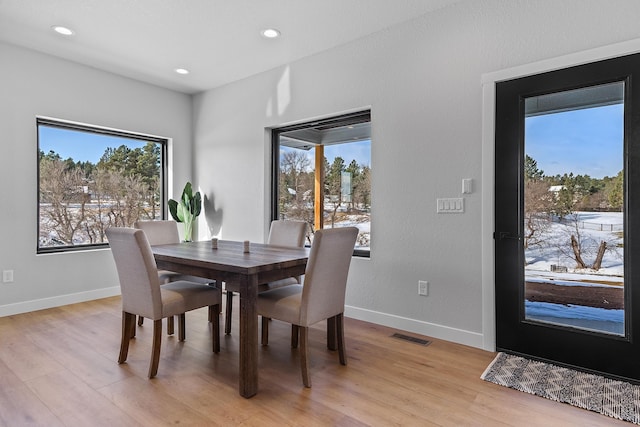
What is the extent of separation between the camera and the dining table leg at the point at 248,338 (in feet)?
6.88

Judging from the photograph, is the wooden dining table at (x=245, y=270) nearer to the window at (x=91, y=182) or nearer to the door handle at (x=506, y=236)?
the door handle at (x=506, y=236)

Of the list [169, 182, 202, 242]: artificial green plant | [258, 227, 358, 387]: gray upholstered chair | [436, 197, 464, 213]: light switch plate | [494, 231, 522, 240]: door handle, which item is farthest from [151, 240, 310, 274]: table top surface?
[169, 182, 202, 242]: artificial green plant

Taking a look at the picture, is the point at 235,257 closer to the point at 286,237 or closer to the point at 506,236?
the point at 286,237

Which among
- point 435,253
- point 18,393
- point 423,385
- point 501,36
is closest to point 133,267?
point 18,393

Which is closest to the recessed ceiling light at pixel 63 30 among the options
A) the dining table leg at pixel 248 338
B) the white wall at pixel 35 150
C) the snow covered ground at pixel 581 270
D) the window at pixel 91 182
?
the white wall at pixel 35 150

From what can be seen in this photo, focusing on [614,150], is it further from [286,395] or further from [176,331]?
[176,331]

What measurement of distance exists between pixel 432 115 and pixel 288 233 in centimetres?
163

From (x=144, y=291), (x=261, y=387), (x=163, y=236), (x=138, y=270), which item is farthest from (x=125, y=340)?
(x=163, y=236)

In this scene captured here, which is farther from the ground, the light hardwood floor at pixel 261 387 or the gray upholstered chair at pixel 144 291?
the gray upholstered chair at pixel 144 291

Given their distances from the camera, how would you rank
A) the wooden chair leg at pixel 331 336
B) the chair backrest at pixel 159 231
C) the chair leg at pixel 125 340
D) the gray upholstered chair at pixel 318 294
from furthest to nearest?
the chair backrest at pixel 159 231
the wooden chair leg at pixel 331 336
the chair leg at pixel 125 340
the gray upholstered chair at pixel 318 294

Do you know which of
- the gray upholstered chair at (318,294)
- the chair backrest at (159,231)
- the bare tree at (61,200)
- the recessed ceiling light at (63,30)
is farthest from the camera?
the bare tree at (61,200)

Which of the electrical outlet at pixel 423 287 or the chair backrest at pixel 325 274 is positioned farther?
the electrical outlet at pixel 423 287

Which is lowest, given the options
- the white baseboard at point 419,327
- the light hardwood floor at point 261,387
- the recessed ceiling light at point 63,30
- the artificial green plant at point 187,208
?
the light hardwood floor at point 261,387

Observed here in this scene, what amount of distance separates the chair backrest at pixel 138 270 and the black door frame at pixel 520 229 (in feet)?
7.87
